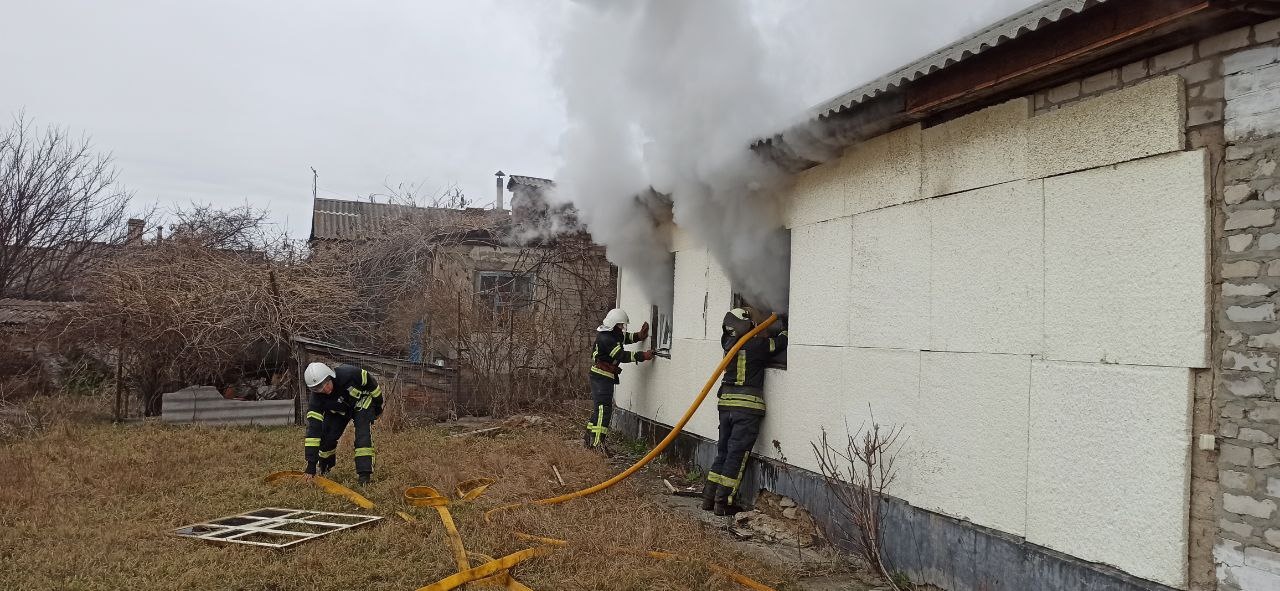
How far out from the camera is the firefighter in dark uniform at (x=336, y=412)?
765 cm

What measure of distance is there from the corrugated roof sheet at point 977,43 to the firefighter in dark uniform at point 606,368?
4867 millimetres

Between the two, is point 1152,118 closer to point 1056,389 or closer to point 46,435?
point 1056,389

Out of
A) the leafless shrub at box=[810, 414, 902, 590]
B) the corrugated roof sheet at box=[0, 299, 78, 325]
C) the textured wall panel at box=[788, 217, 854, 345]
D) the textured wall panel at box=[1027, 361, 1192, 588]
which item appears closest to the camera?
the textured wall panel at box=[1027, 361, 1192, 588]

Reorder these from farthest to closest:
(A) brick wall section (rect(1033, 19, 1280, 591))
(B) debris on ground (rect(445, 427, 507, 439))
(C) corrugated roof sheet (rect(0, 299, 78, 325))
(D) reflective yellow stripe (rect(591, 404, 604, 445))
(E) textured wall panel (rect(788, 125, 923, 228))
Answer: (C) corrugated roof sheet (rect(0, 299, 78, 325)) → (B) debris on ground (rect(445, 427, 507, 439)) → (D) reflective yellow stripe (rect(591, 404, 604, 445)) → (E) textured wall panel (rect(788, 125, 923, 228)) → (A) brick wall section (rect(1033, 19, 1280, 591))

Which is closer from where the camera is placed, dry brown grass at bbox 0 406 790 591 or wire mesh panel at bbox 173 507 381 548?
dry brown grass at bbox 0 406 790 591

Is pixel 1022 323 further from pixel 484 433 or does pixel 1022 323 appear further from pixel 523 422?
pixel 523 422

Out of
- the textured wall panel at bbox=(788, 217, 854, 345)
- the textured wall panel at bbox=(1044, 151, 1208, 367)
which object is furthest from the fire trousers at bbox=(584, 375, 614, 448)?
the textured wall panel at bbox=(1044, 151, 1208, 367)

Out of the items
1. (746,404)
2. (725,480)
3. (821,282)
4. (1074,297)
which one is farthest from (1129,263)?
(725,480)

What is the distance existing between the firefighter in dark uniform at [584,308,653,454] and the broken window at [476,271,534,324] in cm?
388

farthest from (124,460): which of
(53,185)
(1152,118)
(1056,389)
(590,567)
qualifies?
(53,185)

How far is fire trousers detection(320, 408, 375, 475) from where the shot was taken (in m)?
7.65

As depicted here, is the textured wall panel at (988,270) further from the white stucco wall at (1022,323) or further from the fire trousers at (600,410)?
the fire trousers at (600,410)

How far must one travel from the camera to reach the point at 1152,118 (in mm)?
3830

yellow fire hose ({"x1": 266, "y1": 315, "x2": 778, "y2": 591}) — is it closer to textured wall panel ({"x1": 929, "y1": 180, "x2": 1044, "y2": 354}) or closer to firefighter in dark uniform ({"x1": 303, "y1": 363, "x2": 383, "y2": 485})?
firefighter in dark uniform ({"x1": 303, "y1": 363, "x2": 383, "y2": 485})
